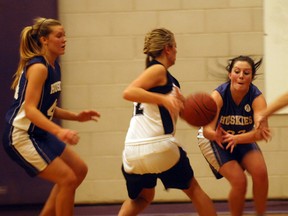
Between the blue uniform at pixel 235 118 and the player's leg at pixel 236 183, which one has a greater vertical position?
the blue uniform at pixel 235 118

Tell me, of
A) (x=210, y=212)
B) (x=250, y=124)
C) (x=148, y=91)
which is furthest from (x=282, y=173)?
(x=148, y=91)

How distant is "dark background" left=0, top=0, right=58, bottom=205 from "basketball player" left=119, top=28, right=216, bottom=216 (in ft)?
A: 6.29

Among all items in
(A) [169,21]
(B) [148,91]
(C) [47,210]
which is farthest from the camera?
(A) [169,21]

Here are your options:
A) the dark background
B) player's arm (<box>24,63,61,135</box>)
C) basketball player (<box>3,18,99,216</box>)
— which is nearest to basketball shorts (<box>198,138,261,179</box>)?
basketball player (<box>3,18,99,216</box>)

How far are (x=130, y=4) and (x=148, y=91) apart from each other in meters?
2.12

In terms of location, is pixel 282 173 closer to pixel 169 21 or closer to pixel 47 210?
pixel 169 21

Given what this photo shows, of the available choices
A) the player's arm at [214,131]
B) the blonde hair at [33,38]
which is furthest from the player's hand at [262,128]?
the blonde hair at [33,38]

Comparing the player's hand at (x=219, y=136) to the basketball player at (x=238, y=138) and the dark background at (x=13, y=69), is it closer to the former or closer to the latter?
the basketball player at (x=238, y=138)

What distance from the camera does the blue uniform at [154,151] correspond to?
554 centimetres

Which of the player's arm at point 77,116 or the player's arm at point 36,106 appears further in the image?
the player's arm at point 77,116

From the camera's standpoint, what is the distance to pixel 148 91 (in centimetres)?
549

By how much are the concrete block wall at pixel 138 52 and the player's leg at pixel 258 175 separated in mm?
1425

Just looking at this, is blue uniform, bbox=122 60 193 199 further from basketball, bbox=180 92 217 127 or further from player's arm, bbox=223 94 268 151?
player's arm, bbox=223 94 268 151

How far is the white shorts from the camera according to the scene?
5520 millimetres
